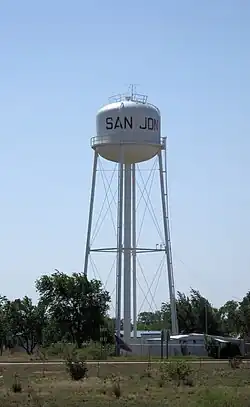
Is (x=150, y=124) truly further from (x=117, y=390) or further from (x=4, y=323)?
(x=117, y=390)

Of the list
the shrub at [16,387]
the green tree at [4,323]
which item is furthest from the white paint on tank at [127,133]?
the shrub at [16,387]

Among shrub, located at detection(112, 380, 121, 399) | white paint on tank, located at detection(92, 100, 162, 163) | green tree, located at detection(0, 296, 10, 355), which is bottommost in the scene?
shrub, located at detection(112, 380, 121, 399)

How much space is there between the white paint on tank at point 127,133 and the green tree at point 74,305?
13.1 meters

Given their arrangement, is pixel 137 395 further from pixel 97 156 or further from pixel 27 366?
pixel 97 156

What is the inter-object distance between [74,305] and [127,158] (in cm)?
1610

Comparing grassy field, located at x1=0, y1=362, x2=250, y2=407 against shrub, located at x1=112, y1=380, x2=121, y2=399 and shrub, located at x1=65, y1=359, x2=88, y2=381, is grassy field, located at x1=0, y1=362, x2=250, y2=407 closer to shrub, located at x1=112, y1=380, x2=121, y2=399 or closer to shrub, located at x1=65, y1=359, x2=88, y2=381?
shrub, located at x1=112, y1=380, x2=121, y2=399

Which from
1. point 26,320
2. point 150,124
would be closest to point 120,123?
point 150,124

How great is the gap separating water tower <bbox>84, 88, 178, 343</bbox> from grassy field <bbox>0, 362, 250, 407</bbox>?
71.6 ft

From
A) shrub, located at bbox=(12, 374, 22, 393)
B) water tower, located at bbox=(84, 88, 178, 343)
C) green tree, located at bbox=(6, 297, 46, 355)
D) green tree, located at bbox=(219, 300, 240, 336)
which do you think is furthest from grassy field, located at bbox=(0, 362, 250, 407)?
green tree, located at bbox=(219, 300, 240, 336)

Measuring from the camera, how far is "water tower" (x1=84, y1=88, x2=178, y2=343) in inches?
2933

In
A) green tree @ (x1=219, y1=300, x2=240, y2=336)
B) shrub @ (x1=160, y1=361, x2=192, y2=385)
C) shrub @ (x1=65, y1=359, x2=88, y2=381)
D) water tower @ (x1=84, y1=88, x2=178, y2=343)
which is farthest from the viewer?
green tree @ (x1=219, y1=300, x2=240, y2=336)

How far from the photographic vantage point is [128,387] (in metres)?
40.7

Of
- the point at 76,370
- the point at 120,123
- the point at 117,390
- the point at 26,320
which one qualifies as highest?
the point at 120,123

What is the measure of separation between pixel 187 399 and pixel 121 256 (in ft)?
126
